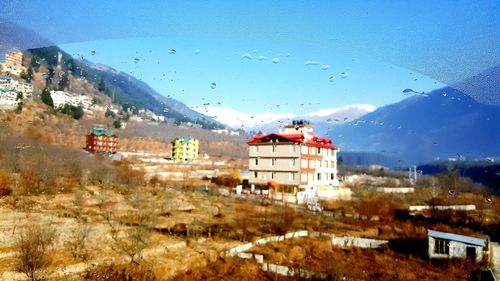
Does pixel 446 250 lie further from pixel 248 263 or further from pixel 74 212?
pixel 74 212

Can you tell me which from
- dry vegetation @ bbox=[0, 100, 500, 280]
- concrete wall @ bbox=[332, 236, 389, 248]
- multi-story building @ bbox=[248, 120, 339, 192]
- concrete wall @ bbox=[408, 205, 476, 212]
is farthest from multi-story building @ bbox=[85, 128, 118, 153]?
concrete wall @ bbox=[332, 236, 389, 248]

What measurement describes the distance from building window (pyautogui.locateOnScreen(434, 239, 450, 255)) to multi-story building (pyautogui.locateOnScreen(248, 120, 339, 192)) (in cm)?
2014

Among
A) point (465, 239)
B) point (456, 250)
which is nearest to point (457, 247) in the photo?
point (456, 250)

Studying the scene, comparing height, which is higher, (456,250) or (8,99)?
(8,99)

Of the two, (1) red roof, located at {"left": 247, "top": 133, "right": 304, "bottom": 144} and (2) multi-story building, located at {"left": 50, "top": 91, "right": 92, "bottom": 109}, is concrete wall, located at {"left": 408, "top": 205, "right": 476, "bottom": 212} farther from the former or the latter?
(2) multi-story building, located at {"left": 50, "top": 91, "right": 92, "bottom": 109}

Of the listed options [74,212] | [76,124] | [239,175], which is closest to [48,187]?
[74,212]

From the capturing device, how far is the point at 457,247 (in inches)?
679

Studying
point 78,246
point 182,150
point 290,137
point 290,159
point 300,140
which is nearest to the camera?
point 78,246

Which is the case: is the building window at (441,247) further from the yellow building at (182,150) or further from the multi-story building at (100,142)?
the yellow building at (182,150)

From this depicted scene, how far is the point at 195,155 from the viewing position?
8381 cm

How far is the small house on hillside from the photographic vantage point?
55.0 feet

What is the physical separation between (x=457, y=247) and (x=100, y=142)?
58024 mm

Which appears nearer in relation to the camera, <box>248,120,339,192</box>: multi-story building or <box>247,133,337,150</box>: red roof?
<box>248,120,339,192</box>: multi-story building

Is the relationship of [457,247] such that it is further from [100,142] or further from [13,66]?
[13,66]
